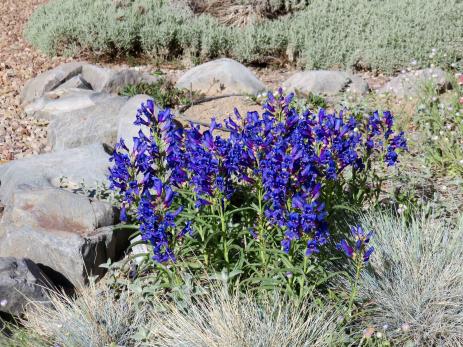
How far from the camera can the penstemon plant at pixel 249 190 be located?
9.28 ft

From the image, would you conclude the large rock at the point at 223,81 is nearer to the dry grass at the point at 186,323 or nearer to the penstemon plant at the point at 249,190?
the penstemon plant at the point at 249,190

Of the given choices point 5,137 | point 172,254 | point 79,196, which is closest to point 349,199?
point 172,254

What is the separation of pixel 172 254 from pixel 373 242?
115 centimetres

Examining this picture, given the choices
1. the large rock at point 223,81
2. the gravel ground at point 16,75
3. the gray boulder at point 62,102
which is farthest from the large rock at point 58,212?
the large rock at point 223,81

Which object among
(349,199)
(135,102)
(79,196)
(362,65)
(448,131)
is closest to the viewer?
(349,199)

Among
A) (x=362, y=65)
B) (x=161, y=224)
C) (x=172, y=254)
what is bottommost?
(x=362, y=65)

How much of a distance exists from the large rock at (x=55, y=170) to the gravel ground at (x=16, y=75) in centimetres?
93

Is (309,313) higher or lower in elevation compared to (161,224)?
lower

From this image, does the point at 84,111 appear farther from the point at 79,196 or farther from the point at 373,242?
the point at 373,242

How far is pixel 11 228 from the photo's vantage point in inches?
159

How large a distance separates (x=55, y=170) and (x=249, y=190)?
76.3 inches

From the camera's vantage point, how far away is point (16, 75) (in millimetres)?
7738

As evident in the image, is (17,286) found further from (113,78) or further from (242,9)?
(242,9)

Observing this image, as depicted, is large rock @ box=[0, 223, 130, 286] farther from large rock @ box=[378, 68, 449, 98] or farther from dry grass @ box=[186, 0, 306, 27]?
dry grass @ box=[186, 0, 306, 27]
